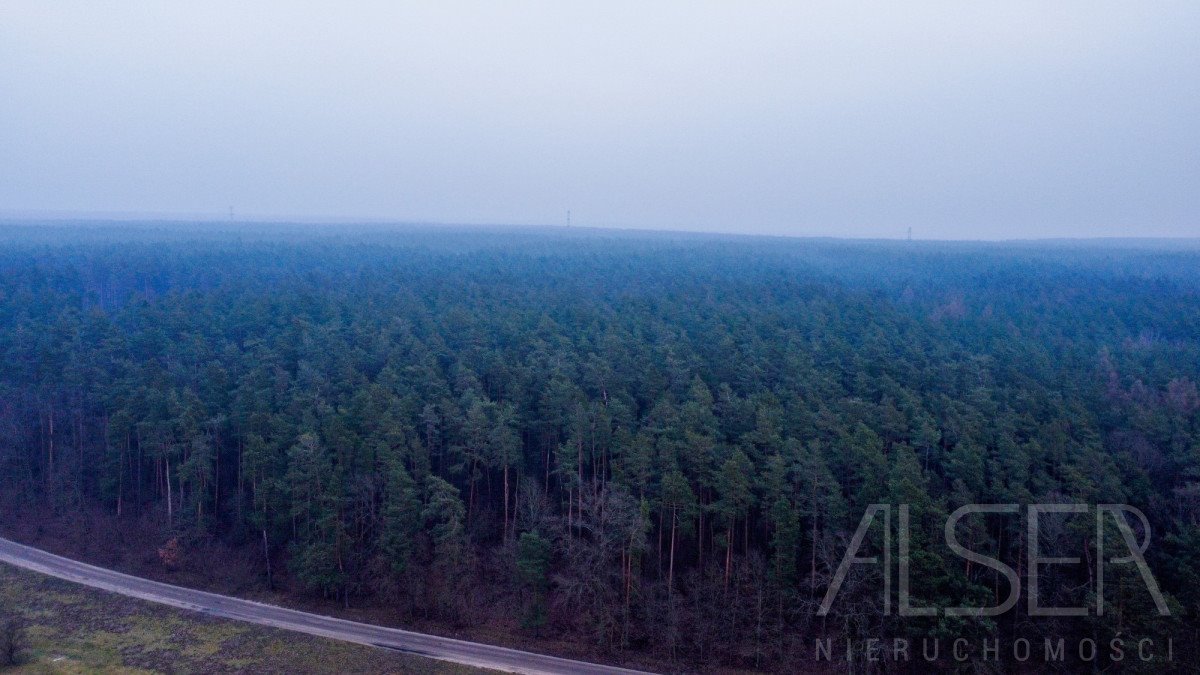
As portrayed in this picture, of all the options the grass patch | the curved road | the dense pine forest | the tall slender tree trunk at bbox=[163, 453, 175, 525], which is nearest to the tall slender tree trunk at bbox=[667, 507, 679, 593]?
the dense pine forest

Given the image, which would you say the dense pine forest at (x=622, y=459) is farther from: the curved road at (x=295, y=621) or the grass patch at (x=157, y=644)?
the grass patch at (x=157, y=644)

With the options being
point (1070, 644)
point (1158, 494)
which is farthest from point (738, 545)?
point (1158, 494)

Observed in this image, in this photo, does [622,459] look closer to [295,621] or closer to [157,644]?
[295,621]

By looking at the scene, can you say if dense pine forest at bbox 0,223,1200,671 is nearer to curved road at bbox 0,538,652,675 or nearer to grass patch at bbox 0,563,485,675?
curved road at bbox 0,538,652,675

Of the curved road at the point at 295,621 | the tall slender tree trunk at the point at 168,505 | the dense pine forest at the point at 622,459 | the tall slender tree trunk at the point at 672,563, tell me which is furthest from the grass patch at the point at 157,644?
the tall slender tree trunk at the point at 672,563

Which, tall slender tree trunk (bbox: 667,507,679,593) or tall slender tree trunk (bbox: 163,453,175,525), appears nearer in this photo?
tall slender tree trunk (bbox: 667,507,679,593)

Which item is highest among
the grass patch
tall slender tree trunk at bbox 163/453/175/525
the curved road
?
tall slender tree trunk at bbox 163/453/175/525
